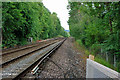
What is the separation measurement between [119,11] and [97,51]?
20.7ft

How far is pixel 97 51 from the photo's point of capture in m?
9.31

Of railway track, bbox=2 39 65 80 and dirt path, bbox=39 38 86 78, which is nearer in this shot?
railway track, bbox=2 39 65 80

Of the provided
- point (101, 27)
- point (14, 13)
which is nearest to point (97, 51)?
point (101, 27)

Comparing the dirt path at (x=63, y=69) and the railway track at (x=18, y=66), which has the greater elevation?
the railway track at (x=18, y=66)

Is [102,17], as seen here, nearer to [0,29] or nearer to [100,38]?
[100,38]

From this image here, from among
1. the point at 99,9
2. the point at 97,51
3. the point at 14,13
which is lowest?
the point at 97,51

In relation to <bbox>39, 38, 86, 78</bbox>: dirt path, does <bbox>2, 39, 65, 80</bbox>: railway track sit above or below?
above

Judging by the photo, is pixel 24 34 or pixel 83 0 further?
pixel 24 34

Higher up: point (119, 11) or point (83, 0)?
point (83, 0)

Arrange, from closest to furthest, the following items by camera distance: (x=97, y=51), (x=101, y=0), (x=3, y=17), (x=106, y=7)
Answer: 1. (x=101, y=0)
2. (x=106, y=7)
3. (x=3, y=17)
4. (x=97, y=51)

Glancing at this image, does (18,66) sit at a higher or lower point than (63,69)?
higher

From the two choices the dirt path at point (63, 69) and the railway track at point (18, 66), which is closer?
the railway track at point (18, 66)

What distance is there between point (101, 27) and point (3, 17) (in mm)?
8334

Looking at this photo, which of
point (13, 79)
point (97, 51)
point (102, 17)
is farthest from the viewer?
point (97, 51)
